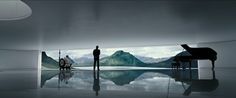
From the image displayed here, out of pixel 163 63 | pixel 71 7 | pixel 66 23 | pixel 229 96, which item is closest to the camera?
pixel 229 96

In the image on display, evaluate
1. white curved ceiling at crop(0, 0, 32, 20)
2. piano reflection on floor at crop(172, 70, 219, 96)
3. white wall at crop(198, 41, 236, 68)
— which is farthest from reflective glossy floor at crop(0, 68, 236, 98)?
white wall at crop(198, 41, 236, 68)

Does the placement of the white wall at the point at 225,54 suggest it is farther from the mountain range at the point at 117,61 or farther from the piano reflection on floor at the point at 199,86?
the piano reflection on floor at the point at 199,86

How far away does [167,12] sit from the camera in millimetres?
6902

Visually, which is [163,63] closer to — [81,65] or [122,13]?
[81,65]

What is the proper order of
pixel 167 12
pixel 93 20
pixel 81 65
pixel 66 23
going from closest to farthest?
pixel 167 12, pixel 93 20, pixel 66 23, pixel 81 65

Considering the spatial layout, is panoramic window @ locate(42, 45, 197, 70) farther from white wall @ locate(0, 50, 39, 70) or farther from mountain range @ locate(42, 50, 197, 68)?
white wall @ locate(0, 50, 39, 70)

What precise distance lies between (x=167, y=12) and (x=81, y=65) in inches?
892

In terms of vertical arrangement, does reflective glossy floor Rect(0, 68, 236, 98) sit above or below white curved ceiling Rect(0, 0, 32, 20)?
below

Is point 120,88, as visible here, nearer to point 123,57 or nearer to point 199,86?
point 199,86

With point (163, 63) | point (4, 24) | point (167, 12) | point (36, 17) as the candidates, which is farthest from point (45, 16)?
point (163, 63)

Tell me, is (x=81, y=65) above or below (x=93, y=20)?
below

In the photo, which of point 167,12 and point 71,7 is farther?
point 167,12

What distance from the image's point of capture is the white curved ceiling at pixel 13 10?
7194mm

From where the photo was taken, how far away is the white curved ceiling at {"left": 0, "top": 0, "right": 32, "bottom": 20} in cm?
719
